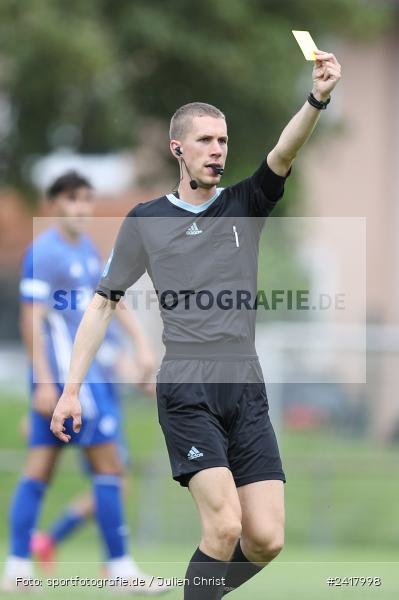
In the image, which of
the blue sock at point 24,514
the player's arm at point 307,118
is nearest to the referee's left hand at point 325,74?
the player's arm at point 307,118

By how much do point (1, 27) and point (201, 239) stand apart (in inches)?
404

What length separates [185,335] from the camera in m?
5.55

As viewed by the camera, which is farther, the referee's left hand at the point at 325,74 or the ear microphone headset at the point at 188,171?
the ear microphone headset at the point at 188,171

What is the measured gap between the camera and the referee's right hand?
5.51 m

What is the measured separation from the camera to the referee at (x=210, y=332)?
5344mm

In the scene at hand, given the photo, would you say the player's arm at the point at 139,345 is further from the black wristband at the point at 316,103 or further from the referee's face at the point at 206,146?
the black wristband at the point at 316,103

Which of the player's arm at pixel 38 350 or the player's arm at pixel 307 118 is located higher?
the player's arm at pixel 307 118

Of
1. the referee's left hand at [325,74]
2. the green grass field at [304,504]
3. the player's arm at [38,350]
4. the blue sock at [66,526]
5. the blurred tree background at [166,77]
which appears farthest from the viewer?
the blurred tree background at [166,77]

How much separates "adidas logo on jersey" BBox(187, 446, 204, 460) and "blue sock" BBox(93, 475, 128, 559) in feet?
7.53

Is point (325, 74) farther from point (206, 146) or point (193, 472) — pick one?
point (193, 472)

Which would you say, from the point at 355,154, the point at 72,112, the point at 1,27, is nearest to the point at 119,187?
the point at 355,154

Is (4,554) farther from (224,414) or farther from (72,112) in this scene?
(72,112)

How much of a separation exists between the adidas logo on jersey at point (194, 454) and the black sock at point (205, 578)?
0.41m

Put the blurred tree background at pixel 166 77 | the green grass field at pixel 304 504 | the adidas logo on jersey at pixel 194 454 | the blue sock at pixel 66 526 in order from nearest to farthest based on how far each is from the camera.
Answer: the adidas logo on jersey at pixel 194 454 < the blue sock at pixel 66 526 < the green grass field at pixel 304 504 < the blurred tree background at pixel 166 77
